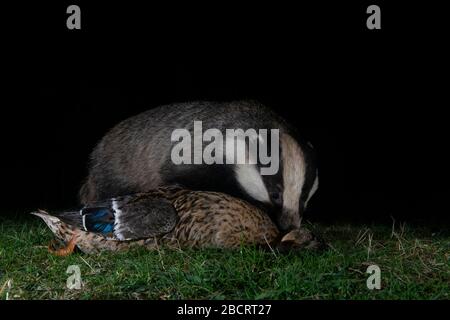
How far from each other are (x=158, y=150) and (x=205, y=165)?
45cm

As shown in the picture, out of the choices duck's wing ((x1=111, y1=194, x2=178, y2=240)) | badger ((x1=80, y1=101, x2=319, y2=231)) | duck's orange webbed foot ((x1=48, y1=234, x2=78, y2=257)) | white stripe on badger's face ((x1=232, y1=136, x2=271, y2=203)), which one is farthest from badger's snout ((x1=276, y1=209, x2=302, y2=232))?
duck's orange webbed foot ((x1=48, y1=234, x2=78, y2=257))

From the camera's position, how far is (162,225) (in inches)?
152

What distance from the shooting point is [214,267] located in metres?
3.50

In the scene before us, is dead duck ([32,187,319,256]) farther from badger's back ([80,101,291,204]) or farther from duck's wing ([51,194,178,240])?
badger's back ([80,101,291,204])

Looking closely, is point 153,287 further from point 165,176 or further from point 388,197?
point 388,197

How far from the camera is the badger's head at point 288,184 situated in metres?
4.16

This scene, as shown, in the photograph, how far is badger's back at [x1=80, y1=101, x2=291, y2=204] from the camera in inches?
180

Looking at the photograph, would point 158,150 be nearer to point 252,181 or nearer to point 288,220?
point 252,181

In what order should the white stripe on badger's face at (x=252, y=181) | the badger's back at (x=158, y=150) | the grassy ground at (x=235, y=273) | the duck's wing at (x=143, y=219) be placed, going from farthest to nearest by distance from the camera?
the badger's back at (x=158, y=150) → the white stripe on badger's face at (x=252, y=181) → the duck's wing at (x=143, y=219) → the grassy ground at (x=235, y=273)

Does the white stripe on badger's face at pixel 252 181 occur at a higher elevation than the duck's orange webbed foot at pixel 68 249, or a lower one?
higher

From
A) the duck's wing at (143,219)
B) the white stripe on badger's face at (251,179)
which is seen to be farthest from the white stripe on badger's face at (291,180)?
the duck's wing at (143,219)

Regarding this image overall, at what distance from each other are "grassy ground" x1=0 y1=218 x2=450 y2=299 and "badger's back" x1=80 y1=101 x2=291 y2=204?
85cm

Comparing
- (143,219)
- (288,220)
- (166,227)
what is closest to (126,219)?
(143,219)

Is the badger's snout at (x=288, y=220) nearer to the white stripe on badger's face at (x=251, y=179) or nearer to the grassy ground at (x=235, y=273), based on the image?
the white stripe on badger's face at (x=251, y=179)
